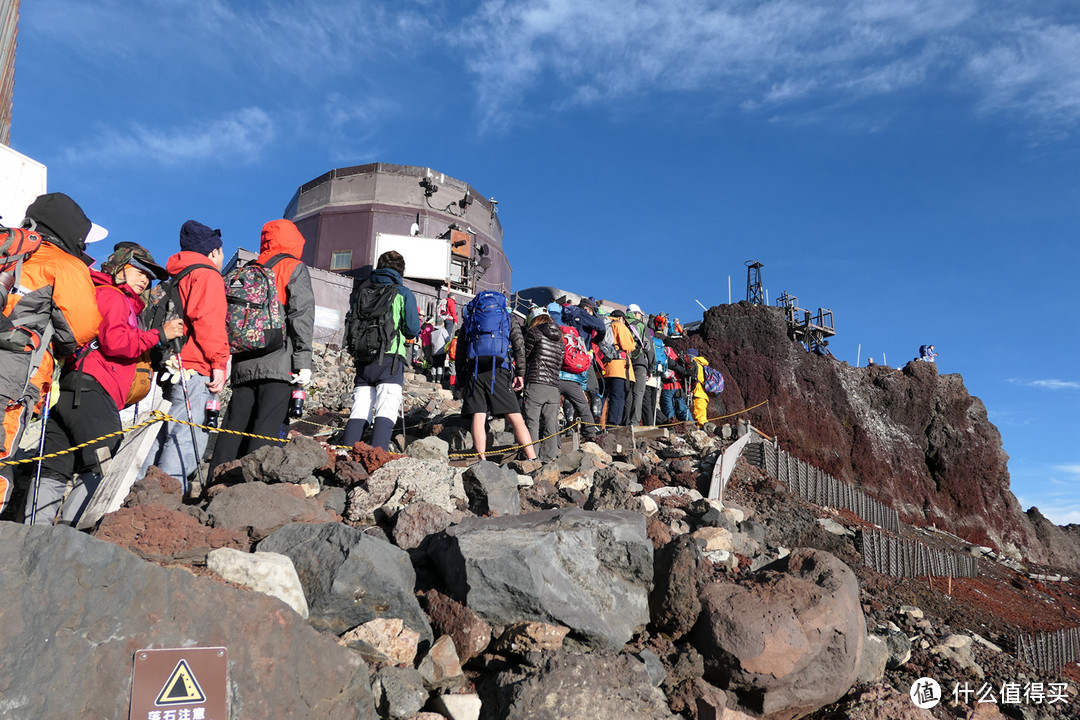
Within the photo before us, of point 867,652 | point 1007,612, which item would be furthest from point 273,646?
point 1007,612

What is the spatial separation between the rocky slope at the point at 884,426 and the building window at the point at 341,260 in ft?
54.2

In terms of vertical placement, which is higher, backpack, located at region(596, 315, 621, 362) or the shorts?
backpack, located at region(596, 315, 621, 362)

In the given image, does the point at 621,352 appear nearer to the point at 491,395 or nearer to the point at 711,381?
the point at 491,395

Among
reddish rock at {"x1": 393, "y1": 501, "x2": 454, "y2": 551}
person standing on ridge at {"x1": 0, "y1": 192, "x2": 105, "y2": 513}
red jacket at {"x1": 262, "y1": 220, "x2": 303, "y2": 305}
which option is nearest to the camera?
person standing on ridge at {"x1": 0, "y1": 192, "x2": 105, "y2": 513}

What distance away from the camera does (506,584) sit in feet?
10.8

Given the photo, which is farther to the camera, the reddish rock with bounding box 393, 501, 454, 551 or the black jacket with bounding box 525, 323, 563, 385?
the black jacket with bounding box 525, 323, 563, 385

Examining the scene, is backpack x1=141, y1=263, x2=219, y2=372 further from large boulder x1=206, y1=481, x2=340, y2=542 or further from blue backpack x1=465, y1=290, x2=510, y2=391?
blue backpack x1=465, y1=290, x2=510, y2=391

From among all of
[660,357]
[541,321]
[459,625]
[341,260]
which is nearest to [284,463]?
[459,625]

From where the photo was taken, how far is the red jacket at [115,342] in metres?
Result: 3.80

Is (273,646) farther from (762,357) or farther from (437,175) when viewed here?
→ (437,175)

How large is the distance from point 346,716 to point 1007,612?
10.2 m

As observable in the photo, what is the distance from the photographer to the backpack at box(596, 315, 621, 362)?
10281 mm

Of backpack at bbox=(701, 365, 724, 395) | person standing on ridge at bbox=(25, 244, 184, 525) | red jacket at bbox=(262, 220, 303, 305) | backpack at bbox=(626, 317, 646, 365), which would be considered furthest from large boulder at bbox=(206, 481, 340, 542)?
backpack at bbox=(701, 365, 724, 395)

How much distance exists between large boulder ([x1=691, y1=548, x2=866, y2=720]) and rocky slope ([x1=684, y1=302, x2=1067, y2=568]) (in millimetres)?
13426
